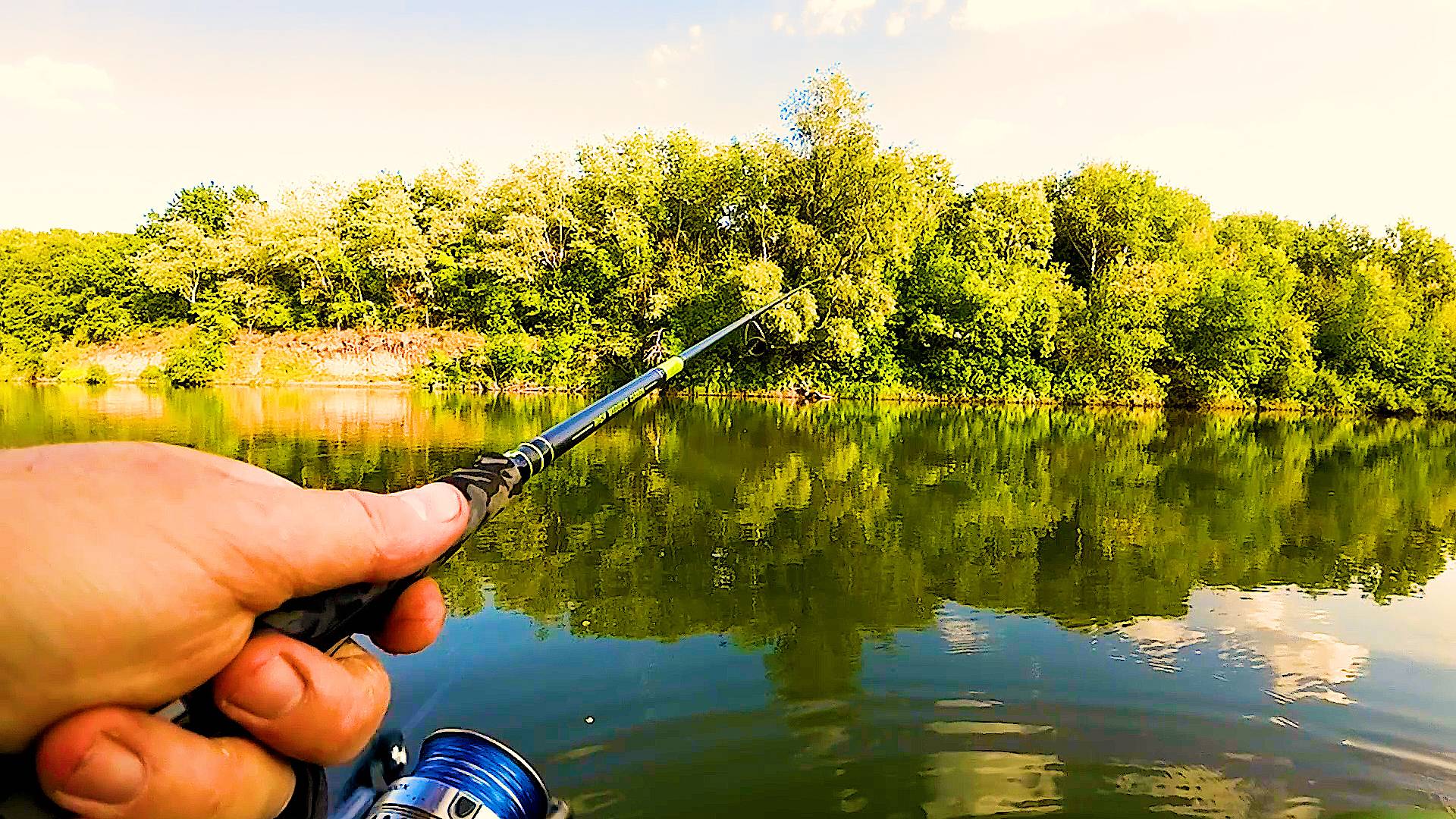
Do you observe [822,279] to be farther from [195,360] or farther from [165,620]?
[165,620]

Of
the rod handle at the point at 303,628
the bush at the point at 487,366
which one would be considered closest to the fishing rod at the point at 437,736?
the rod handle at the point at 303,628

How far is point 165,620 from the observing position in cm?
102

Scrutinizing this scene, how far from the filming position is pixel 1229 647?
5.62m

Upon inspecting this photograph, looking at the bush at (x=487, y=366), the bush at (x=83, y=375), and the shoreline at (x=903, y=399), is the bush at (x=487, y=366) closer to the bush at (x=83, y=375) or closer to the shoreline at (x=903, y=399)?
the shoreline at (x=903, y=399)

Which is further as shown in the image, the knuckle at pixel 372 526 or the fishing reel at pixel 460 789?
the fishing reel at pixel 460 789

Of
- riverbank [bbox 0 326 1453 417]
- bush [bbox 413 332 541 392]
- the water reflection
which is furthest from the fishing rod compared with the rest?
bush [bbox 413 332 541 392]

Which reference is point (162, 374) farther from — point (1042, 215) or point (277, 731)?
point (277, 731)

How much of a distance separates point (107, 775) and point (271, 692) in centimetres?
21

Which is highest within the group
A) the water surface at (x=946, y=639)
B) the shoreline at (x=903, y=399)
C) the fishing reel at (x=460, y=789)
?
the fishing reel at (x=460, y=789)

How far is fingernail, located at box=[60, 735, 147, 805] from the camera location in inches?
37.6

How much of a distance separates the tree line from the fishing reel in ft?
88.2

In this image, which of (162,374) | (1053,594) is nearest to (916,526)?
(1053,594)

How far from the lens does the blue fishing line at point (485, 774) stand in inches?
87.9

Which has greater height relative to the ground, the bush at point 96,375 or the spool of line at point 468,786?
the spool of line at point 468,786
